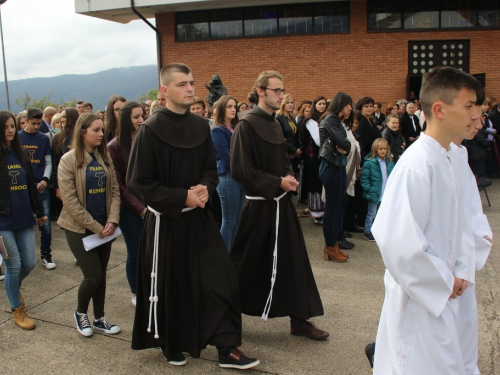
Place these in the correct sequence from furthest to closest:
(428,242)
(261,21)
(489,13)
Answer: (261,21) → (489,13) → (428,242)

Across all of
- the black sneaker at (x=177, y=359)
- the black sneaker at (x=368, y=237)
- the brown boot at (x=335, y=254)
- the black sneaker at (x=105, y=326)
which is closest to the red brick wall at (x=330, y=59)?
the black sneaker at (x=368, y=237)

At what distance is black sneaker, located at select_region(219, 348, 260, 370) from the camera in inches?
144

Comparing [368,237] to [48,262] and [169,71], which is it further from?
[169,71]

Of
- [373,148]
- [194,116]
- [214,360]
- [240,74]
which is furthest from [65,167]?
[240,74]

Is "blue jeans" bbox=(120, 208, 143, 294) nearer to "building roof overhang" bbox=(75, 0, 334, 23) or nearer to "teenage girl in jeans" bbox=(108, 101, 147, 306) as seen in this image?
"teenage girl in jeans" bbox=(108, 101, 147, 306)

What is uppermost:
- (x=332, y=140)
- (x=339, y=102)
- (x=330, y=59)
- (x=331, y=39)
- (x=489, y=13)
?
(x=489, y=13)

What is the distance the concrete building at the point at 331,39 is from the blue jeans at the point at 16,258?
10822 millimetres

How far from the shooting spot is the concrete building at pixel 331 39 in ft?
47.0

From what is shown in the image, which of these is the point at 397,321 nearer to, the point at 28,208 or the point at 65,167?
Result: the point at 65,167

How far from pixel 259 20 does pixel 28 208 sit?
38.4ft

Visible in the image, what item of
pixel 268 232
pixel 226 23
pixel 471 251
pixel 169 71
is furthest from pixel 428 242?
pixel 226 23

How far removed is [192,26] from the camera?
15375 mm

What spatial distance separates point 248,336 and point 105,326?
4.01 feet

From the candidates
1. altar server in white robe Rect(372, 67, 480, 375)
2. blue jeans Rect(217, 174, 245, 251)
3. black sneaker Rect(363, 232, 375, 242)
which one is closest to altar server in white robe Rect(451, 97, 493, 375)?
altar server in white robe Rect(372, 67, 480, 375)
